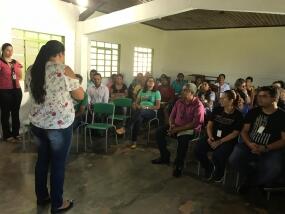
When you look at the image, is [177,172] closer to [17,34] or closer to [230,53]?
[17,34]

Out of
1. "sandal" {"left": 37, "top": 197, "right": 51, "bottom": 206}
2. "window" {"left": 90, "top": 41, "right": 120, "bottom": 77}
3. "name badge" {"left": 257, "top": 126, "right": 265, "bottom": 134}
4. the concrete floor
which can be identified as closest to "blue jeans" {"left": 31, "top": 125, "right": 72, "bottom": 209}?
"sandal" {"left": 37, "top": 197, "right": 51, "bottom": 206}

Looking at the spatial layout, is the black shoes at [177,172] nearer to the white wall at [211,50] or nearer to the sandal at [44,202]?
the sandal at [44,202]

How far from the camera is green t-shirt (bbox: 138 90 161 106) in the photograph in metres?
4.91

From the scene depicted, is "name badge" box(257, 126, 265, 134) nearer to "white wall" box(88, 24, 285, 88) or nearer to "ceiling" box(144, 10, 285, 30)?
"ceiling" box(144, 10, 285, 30)

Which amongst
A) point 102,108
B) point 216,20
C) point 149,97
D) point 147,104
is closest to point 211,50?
point 216,20

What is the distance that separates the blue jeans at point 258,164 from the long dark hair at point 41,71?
6.84ft

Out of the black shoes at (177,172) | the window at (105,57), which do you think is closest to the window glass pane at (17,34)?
the window at (105,57)

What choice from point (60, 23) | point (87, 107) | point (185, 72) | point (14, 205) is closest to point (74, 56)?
point (60, 23)

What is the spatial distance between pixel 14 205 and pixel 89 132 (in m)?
2.33

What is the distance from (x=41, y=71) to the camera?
205 centimetres

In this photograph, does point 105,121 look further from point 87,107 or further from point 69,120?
point 69,120

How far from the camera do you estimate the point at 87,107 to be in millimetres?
4676

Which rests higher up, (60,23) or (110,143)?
(60,23)

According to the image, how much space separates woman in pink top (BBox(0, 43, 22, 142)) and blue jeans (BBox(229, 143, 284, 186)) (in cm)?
335
